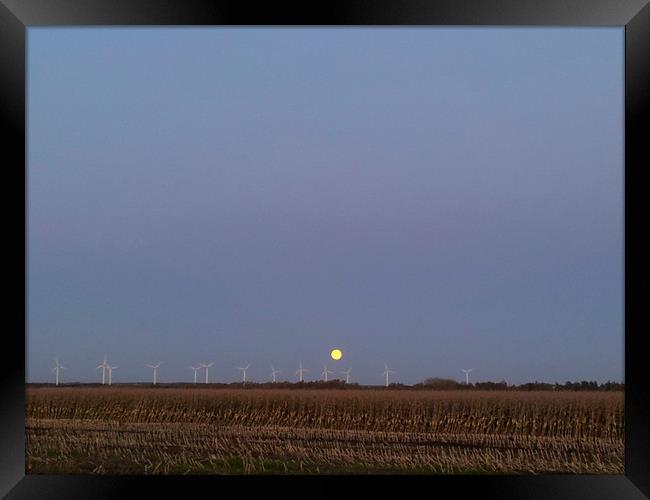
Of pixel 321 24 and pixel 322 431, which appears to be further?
pixel 322 431

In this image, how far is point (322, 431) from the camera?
A: 32.3ft

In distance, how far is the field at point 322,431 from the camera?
326 inches

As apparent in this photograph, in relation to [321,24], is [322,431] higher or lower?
lower

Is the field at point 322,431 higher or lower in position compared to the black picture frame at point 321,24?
lower

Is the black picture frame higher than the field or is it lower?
higher

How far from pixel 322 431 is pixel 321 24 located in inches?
330

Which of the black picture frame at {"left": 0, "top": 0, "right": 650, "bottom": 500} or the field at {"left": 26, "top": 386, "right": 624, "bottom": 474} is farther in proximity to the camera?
the field at {"left": 26, "top": 386, "right": 624, "bottom": 474}

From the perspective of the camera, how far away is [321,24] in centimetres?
192

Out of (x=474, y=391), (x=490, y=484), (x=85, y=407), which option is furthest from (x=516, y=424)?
(x=490, y=484)

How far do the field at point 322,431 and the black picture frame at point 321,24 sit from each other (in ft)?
18.6

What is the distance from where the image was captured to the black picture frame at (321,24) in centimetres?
184

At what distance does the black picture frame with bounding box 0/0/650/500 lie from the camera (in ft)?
6.02

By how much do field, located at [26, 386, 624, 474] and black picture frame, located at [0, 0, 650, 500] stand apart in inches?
223

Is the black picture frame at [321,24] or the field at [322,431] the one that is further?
the field at [322,431]
